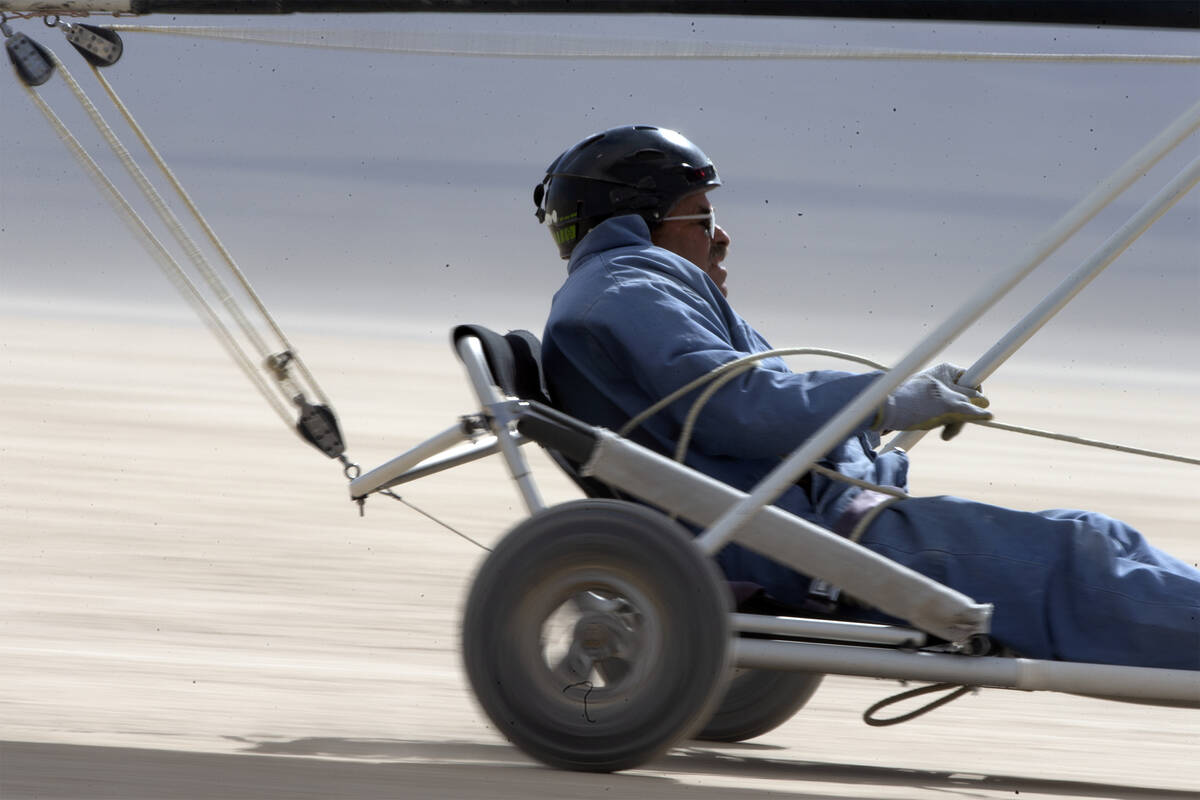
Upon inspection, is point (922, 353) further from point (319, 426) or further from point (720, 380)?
point (319, 426)

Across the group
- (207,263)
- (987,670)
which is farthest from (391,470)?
(987,670)

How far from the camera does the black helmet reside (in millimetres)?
3521

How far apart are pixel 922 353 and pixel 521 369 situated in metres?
0.73

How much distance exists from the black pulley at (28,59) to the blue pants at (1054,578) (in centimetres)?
159

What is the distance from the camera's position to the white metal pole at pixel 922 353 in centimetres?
294

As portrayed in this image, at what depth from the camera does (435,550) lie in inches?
256

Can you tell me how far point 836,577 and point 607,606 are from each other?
359mm

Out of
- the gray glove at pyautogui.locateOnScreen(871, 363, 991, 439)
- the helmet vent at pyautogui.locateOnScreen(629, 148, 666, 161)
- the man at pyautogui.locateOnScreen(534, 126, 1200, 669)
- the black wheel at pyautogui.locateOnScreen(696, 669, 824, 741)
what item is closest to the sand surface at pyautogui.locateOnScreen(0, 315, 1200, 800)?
the black wheel at pyautogui.locateOnScreen(696, 669, 824, 741)

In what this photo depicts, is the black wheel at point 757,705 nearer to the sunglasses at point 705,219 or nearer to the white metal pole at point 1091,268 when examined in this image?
the white metal pole at point 1091,268

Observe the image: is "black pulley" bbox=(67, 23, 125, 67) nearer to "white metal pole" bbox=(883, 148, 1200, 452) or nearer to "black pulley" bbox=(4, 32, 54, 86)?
"black pulley" bbox=(4, 32, 54, 86)

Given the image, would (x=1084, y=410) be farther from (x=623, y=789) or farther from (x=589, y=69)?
(x=589, y=69)

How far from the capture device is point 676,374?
3.12 metres

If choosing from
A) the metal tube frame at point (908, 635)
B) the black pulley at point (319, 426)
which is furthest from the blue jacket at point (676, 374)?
the black pulley at point (319, 426)

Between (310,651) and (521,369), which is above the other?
(521,369)
